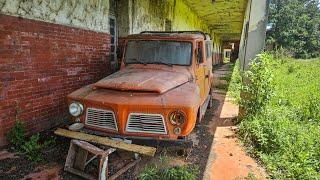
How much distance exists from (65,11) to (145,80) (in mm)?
2650

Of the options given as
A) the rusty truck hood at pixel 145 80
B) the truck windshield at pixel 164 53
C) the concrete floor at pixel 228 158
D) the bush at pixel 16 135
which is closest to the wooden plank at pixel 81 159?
the rusty truck hood at pixel 145 80

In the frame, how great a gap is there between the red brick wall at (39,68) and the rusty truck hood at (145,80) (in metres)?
1.38

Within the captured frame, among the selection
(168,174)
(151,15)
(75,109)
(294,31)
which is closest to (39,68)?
(75,109)

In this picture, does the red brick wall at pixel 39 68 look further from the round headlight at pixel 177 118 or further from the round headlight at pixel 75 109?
the round headlight at pixel 177 118

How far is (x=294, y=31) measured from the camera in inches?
1881

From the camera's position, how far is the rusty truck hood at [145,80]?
14.5ft

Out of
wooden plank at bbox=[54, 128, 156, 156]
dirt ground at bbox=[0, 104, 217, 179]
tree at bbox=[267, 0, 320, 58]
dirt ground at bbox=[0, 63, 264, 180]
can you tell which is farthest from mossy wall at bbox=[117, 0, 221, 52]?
tree at bbox=[267, 0, 320, 58]

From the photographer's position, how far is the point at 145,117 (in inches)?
164

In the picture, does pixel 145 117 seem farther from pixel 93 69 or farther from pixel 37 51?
pixel 93 69

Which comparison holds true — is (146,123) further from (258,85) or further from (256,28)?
(256,28)

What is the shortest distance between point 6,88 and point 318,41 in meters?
Answer: 54.7

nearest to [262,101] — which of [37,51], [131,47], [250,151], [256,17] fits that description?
[250,151]

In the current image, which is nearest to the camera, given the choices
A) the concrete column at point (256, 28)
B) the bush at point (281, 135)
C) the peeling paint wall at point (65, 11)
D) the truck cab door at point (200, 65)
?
the bush at point (281, 135)

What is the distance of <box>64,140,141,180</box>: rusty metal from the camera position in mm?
3838
